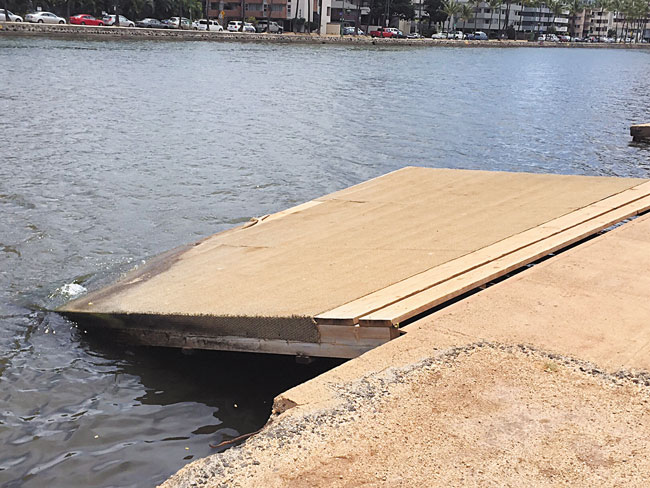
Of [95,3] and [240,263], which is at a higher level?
[95,3]

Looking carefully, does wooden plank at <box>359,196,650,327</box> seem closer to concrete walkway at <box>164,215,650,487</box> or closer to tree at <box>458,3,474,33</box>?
concrete walkway at <box>164,215,650,487</box>

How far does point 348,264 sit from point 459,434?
3732 mm

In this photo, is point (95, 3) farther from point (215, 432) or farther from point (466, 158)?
point (215, 432)

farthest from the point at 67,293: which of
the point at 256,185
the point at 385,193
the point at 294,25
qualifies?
the point at 294,25

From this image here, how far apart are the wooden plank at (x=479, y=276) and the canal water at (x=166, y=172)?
1.07m

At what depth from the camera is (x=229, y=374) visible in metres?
7.20

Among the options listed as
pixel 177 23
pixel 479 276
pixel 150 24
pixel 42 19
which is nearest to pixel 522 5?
pixel 177 23

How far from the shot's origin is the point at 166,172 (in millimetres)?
16875

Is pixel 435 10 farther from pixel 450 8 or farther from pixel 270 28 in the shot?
pixel 270 28

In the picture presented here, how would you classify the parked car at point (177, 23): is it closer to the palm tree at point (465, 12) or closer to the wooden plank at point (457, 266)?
the palm tree at point (465, 12)

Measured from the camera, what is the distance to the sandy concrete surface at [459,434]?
13.5ft

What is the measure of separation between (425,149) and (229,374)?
599 inches

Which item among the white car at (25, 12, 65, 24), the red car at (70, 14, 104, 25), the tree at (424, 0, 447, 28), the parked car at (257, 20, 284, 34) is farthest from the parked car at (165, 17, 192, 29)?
the tree at (424, 0, 447, 28)

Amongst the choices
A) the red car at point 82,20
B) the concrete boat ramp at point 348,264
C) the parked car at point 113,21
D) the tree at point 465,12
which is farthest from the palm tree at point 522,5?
the concrete boat ramp at point 348,264
